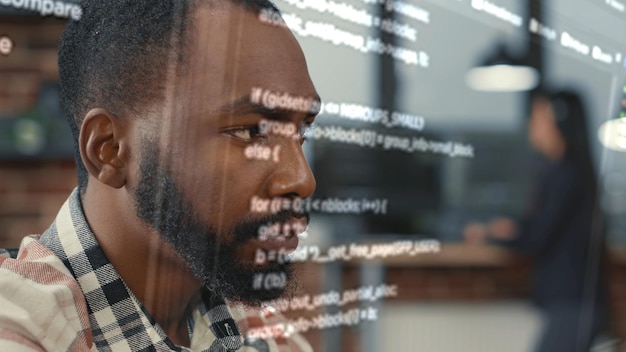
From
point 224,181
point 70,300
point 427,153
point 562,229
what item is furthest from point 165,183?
point 562,229

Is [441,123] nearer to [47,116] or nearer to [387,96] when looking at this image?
[387,96]

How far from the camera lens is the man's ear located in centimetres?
87

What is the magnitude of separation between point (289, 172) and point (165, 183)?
18 centimetres

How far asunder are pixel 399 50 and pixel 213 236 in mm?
551

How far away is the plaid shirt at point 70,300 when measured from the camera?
759 millimetres

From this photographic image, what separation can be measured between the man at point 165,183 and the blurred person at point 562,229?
880mm

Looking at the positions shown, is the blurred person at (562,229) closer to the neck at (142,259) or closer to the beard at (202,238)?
the beard at (202,238)

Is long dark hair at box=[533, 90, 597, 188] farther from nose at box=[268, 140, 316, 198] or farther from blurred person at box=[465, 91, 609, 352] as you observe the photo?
nose at box=[268, 140, 316, 198]

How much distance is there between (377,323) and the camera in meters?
1.38

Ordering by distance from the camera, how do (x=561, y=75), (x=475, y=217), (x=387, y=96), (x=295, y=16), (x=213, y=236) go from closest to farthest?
(x=213, y=236) → (x=295, y=16) → (x=387, y=96) → (x=475, y=217) → (x=561, y=75)

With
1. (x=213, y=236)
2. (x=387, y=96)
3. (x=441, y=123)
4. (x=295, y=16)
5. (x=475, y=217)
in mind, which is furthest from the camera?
(x=475, y=217)

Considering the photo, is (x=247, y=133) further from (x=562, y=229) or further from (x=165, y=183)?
(x=562, y=229)

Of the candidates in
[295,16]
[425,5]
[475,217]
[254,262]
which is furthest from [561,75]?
[254,262]

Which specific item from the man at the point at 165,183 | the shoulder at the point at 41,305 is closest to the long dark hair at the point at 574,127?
the man at the point at 165,183
